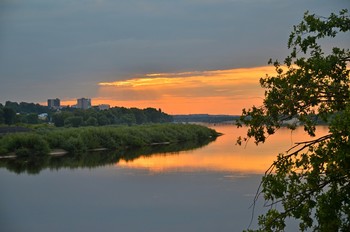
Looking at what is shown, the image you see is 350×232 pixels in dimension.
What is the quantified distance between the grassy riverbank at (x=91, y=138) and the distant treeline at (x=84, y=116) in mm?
12278

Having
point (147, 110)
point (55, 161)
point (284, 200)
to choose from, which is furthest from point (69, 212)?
point (147, 110)

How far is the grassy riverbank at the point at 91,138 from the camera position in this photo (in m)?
33.8

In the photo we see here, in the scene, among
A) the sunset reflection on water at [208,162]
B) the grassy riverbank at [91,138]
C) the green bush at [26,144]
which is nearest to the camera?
the sunset reflection on water at [208,162]

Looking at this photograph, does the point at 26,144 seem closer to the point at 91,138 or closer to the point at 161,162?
the point at 91,138

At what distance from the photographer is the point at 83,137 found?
3862 centimetres

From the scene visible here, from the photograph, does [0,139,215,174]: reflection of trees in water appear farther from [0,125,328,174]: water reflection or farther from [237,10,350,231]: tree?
[237,10,350,231]: tree

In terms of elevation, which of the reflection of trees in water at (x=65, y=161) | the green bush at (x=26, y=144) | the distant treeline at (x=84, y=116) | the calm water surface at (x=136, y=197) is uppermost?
the distant treeline at (x=84, y=116)

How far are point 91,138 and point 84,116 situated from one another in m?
22.2

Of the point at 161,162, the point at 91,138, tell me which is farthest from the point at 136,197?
the point at 91,138

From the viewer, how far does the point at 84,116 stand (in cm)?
6091

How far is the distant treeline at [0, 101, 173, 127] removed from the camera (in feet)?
184

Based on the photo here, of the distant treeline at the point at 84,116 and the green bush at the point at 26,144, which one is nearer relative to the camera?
the green bush at the point at 26,144

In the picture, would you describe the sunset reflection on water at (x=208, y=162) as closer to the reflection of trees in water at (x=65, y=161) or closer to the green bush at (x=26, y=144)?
the reflection of trees in water at (x=65, y=161)

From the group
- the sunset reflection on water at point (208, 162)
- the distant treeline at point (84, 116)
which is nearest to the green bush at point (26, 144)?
the sunset reflection on water at point (208, 162)
